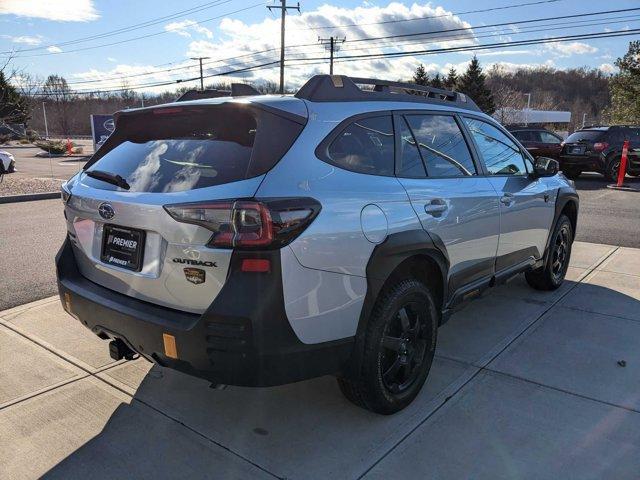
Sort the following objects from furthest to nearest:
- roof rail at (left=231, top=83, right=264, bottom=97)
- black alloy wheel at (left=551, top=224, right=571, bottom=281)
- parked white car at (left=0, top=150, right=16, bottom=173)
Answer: parked white car at (left=0, top=150, right=16, bottom=173)
black alloy wheel at (left=551, top=224, right=571, bottom=281)
roof rail at (left=231, top=83, right=264, bottom=97)

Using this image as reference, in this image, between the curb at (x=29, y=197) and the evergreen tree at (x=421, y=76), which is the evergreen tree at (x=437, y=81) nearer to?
the evergreen tree at (x=421, y=76)

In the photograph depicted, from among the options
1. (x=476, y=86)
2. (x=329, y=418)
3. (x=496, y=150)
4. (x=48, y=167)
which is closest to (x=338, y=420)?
(x=329, y=418)

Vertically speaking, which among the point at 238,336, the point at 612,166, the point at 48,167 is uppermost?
the point at 238,336

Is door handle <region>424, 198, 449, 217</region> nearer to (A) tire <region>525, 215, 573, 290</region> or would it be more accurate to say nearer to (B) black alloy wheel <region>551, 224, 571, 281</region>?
(A) tire <region>525, 215, 573, 290</region>

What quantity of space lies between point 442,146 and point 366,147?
2.92ft

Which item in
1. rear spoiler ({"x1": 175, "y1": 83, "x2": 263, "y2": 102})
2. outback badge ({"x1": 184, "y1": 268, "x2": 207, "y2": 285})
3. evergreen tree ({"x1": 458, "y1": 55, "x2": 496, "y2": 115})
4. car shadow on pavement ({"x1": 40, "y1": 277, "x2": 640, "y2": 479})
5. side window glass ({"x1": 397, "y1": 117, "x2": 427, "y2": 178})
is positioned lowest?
car shadow on pavement ({"x1": 40, "y1": 277, "x2": 640, "y2": 479})

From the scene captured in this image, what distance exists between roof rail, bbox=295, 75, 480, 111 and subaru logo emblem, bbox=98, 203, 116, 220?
113 centimetres

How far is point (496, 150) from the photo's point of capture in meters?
4.29

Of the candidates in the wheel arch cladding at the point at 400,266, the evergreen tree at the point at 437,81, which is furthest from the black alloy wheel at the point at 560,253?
the evergreen tree at the point at 437,81

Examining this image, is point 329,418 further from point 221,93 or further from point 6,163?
point 6,163

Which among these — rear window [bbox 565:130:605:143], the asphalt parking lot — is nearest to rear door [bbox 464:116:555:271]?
rear window [bbox 565:130:605:143]

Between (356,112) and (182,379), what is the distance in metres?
2.04

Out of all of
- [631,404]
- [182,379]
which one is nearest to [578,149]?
[631,404]

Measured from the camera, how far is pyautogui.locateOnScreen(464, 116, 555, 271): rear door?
407 centimetres
